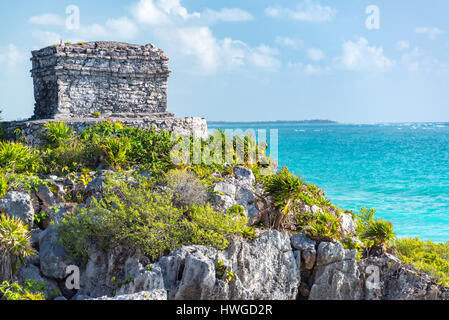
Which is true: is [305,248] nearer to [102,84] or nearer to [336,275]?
[336,275]

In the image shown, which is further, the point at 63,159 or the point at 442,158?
the point at 442,158

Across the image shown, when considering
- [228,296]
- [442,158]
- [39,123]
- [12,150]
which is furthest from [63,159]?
[442,158]

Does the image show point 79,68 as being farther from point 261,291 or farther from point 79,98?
point 261,291

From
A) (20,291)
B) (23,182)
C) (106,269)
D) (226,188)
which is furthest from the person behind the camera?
(226,188)

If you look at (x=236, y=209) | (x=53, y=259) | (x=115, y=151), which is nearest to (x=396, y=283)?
(x=236, y=209)

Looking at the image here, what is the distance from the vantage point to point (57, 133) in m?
16.4

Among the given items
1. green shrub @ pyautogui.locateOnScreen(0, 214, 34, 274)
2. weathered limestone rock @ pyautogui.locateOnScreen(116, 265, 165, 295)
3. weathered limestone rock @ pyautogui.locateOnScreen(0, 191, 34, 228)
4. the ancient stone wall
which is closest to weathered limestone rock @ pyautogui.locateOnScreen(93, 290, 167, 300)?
weathered limestone rock @ pyautogui.locateOnScreen(116, 265, 165, 295)

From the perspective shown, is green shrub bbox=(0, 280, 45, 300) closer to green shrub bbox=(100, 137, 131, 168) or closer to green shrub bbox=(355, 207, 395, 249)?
green shrub bbox=(100, 137, 131, 168)

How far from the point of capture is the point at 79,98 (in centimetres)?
1966

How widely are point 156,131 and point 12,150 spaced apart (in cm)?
514

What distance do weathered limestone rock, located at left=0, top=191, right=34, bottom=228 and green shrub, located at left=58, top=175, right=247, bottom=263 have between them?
3.57 ft

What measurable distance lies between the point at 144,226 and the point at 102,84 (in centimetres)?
1064

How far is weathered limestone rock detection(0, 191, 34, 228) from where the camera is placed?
12273mm

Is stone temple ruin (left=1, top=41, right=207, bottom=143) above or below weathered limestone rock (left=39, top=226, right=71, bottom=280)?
above
